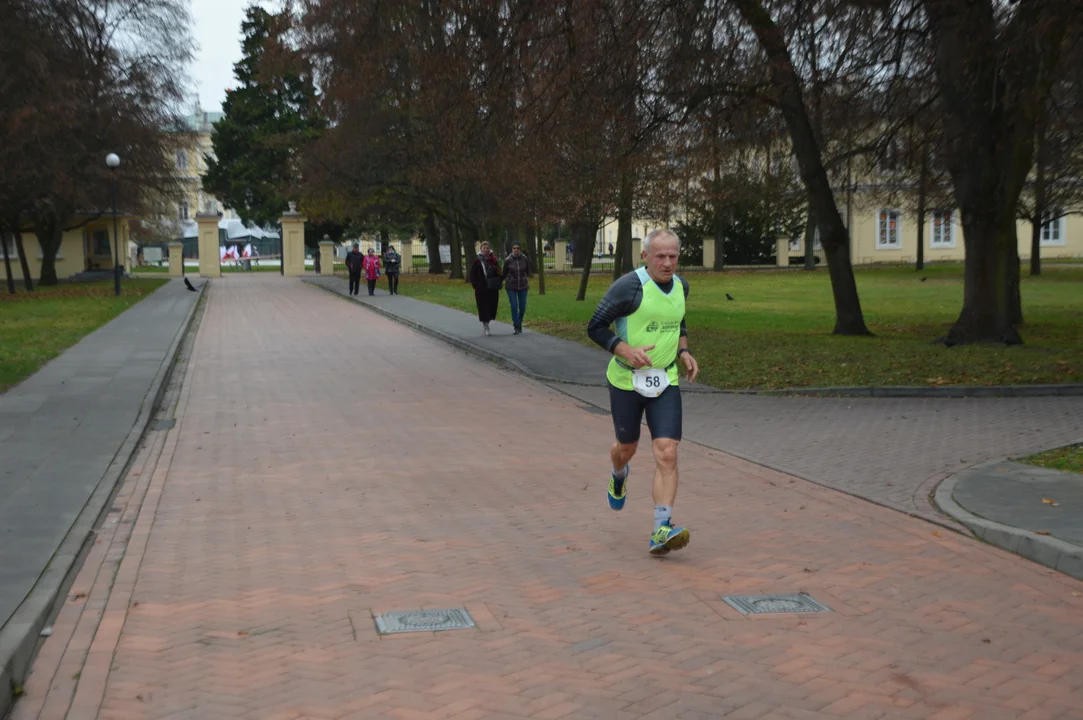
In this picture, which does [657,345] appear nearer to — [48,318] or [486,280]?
[486,280]

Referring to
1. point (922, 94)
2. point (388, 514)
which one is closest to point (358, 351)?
point (922, 94)

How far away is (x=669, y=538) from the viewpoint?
22.5ft

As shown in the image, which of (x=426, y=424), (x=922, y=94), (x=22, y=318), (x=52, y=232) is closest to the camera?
(x=426, y=424)

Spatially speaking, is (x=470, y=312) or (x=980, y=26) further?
(x=470, y=312)

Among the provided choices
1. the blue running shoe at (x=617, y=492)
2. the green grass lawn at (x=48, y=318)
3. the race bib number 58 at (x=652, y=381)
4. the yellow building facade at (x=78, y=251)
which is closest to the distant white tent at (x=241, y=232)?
the yellow building facade at (x=78, y=251)

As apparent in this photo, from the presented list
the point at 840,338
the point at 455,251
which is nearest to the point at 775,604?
the point at 840,338

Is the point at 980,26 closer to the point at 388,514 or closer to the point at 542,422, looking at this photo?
the point at 542,422

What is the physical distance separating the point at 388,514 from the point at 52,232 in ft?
153

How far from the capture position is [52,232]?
50312 mm

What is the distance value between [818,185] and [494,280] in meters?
6.27

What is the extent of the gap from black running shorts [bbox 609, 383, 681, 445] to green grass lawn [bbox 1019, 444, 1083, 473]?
13.1 feet

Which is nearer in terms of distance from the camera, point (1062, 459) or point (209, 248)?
point (1062, 459)

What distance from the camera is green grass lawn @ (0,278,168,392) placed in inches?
743

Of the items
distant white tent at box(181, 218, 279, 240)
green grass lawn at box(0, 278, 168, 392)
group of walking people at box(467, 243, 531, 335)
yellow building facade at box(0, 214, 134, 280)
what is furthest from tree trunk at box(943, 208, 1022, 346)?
distant white tent at box(181, 218, 279, 240)
